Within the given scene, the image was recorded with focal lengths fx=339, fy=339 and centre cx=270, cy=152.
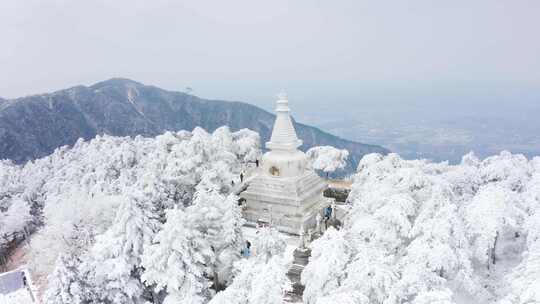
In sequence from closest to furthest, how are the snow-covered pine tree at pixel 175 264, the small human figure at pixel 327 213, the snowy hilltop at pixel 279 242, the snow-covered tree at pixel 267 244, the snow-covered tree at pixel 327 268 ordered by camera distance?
the snowy hilltop at pixel 279 242 → the snow-covered tree at pixel 327 268 → the snow-covered pine tree at pixel 175 264 → the snow-covered tree at pixel 267 244 → the small human figure at pixel 327 213

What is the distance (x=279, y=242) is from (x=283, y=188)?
9864mm

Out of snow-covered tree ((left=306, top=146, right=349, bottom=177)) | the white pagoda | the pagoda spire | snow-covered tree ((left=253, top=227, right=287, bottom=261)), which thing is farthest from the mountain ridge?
snow-covered tree ((left=253, top=227, right=287, bottom=261))

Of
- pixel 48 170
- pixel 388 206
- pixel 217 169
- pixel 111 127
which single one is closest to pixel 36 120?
pixel 111 127

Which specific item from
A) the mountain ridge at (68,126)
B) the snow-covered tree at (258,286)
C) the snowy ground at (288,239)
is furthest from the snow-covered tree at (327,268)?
the mountain ridge at (68,126)

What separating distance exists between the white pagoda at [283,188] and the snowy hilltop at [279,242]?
2.86m

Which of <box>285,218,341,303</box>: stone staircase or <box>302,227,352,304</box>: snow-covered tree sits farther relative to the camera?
<box>285,218,341,303</box>: stone staircase

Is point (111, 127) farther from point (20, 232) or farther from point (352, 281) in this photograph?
point (352, 281)

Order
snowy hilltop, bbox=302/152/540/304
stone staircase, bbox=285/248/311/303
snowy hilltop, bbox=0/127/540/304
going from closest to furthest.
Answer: snowy hilltop, bbox=302/152/540/304 → snowy hilltop, bbox=0/127/540/304 → stone staircase, bbox=285/248/311/303

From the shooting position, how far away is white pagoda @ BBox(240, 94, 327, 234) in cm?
2720

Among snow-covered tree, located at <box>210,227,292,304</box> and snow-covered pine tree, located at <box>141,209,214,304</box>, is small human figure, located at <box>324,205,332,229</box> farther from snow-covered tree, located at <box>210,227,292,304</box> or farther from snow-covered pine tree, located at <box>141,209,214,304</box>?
snow-covered tree, located at <box>210,227,292,304</box>

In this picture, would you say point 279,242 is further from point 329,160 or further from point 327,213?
point 329,160

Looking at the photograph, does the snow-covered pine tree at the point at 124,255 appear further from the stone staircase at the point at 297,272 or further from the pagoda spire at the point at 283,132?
the pagoda spire at the point at 283,132

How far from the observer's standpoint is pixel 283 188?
2775 centimetres

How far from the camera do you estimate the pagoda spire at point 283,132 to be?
2816cm
